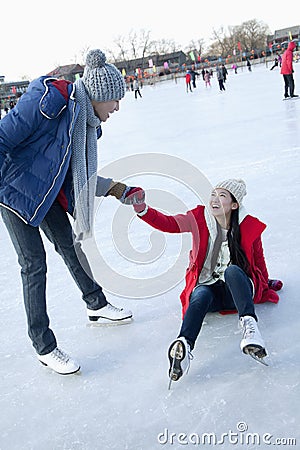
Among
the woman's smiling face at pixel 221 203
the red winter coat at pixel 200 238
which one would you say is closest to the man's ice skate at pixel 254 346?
the red winter coat at pixel 200 238

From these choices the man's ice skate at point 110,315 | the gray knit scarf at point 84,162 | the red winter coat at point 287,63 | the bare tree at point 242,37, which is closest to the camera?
the gray knit scarf at point 84,162

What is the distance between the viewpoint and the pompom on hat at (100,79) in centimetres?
181

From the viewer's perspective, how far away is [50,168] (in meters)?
1.79

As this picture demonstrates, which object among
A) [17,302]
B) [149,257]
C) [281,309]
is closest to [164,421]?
[281,309]

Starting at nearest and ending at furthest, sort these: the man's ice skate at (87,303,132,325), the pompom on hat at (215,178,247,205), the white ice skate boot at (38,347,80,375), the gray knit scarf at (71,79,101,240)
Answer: the gray knit scarf at (71,79,101,240) → the white ice skate boot at (38,347,80,375) → the pompom on hat at (215,178,247,205) → the man's ice skate at (87,303,132,325)

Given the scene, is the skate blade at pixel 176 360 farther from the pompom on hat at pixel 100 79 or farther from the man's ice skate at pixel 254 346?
the pompom on hat at pixel 100 79

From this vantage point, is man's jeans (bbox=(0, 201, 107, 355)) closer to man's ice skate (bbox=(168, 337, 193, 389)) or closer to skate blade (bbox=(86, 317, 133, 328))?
skate blade (bbox=(86, 317, 133, 328))

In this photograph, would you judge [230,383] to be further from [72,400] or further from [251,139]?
[251,139]

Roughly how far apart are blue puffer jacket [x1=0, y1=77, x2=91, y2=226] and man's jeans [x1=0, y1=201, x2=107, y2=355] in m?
0.08

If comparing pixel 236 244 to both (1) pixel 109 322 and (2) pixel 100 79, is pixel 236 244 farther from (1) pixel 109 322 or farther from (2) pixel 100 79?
(2) pixel 100 79

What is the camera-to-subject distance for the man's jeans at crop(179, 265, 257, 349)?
6.14 ft

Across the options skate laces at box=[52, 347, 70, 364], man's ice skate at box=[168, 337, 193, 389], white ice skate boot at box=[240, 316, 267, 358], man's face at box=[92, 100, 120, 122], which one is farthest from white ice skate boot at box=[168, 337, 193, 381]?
man's face at box=[92, 100, 120, 122]

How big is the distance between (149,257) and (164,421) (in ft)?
5.04

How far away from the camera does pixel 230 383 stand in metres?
1.76
